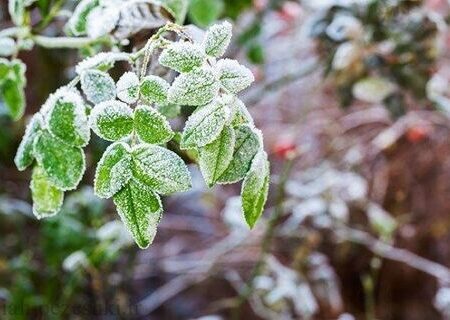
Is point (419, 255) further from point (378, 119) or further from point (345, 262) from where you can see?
point (378, 119)

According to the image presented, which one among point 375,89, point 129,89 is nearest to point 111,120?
point 129,89

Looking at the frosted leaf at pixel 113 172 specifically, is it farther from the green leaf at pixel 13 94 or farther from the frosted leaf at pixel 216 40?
the green leaf at pixel 13 94

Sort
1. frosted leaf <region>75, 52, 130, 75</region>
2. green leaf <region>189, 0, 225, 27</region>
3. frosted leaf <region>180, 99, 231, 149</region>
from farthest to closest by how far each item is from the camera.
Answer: green leaf <region>189, 0, 225, 27</region> → frosted leaf <region>75, 52, 130, 75</region> → frosted leaf <region>180, 99, 231, 149</region>

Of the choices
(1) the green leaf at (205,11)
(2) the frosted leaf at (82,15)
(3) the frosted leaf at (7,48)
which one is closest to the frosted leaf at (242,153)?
(2) the frosted leaf at (82,15)

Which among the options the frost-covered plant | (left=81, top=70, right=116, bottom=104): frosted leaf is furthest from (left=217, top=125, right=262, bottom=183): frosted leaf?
(left=81, top=70, right=116, bottom=104): frosted leaf

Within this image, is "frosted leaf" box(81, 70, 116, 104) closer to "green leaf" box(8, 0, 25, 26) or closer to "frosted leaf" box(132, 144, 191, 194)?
"frosted leaf" box(132, 144, 191, 194)

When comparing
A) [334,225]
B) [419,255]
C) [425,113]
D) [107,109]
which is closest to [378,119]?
[425,113]

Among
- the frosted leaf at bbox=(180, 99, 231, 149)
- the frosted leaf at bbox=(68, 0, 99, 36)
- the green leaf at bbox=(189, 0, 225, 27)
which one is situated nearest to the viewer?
the frosted leaf at bbox=(180, 99, 231, 149)
